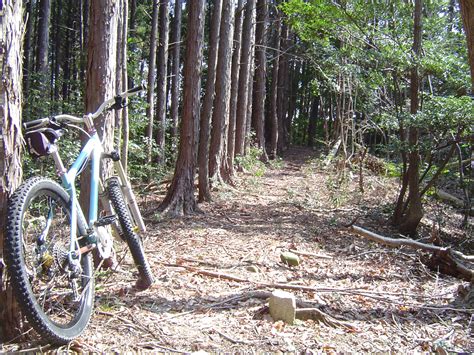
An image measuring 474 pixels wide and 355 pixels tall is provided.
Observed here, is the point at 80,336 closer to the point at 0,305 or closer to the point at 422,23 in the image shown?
the point at 0,305

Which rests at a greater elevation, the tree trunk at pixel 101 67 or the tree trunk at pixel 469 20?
the tree trunk at pixel 469 20

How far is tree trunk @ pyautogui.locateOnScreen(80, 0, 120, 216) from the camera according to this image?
4.28m

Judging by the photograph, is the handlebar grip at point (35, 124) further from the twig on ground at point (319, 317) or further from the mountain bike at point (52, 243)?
the twig on ground at point (319, 317)

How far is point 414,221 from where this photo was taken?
25.9 feet

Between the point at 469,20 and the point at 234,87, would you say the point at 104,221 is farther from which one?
the point at 234,87

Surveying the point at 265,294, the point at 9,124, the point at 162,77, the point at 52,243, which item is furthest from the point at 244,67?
the point at 52,243

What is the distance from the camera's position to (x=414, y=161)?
782cm

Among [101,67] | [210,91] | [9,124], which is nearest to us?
[9,124]

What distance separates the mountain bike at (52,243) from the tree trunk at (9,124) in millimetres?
131

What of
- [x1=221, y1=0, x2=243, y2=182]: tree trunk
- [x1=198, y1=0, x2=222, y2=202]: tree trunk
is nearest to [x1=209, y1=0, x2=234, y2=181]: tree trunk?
[x1=198, y1=0, x2=222, y2=202]: tree trunk

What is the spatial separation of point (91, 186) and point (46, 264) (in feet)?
2.42

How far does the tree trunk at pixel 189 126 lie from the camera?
8227mm

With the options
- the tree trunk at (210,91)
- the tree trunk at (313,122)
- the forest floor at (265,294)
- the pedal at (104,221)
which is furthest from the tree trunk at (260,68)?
the pedal at (104,221)

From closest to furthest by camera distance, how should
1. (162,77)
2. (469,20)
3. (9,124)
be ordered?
1. (9,124)
2. (469,20)
3. (162,77)
